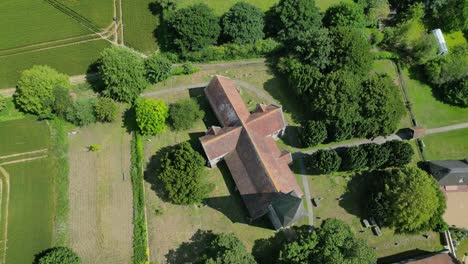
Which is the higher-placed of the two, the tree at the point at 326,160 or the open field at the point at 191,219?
the tree at the point at 326,160

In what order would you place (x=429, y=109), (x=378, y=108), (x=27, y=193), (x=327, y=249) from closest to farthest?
1. (x=327, y=249)
2. (x=27, y=193)
3. (x=378, y=108)
4. (x=429, y=109)

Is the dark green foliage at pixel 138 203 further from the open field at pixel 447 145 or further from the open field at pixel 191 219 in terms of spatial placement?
the open field at pixel 447 145

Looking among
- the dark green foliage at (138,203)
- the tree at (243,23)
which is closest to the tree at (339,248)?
the dark green foliage at (138,203)

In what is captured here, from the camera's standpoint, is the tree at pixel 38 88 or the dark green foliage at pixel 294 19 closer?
the tree at pixel 38 88

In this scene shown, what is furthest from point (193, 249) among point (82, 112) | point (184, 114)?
point (82, 112)

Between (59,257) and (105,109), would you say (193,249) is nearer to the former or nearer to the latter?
(59,257)

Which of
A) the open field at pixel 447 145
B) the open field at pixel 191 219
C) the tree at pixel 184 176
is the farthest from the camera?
the open field at pixel 447 145
